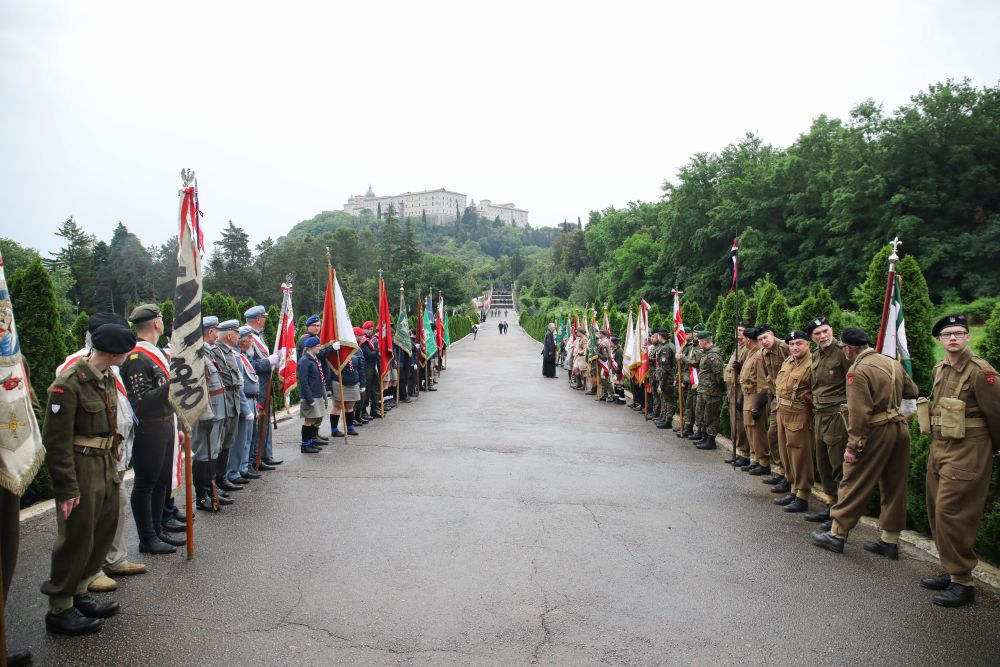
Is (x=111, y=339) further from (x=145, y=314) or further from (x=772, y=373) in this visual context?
(x=772, y=373)

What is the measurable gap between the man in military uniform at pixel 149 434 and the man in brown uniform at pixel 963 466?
20.4ft

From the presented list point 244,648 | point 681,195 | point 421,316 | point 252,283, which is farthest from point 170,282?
point 244,648

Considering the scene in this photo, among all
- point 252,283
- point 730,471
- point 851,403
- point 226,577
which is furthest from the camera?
point 252,283

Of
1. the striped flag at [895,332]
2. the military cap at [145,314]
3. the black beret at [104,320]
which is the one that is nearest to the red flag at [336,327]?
the military cap at [145,314]

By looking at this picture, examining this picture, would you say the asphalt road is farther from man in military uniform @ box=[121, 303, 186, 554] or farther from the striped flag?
the striped flag

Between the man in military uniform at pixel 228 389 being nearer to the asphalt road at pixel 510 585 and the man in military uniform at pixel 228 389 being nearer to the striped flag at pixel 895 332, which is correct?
the asphalt road at pixel 510 585

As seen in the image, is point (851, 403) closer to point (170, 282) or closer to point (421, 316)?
point (421, 316)

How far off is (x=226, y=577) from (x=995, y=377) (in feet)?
19.7

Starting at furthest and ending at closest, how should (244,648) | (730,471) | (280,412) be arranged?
(280,412) < (730,471) < (244,648)

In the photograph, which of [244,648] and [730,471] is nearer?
[244,648]

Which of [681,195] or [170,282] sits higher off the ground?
[681,195]

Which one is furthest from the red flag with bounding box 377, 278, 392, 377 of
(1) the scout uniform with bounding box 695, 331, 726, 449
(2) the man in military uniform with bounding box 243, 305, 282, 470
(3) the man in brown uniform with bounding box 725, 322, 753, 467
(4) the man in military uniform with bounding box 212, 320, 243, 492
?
(3) the man in brown uniform with bounding box 725, 322, 753, 467

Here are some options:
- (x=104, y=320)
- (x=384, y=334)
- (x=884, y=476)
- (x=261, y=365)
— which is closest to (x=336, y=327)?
(x=261, y=365)

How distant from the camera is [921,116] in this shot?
35250 mm
